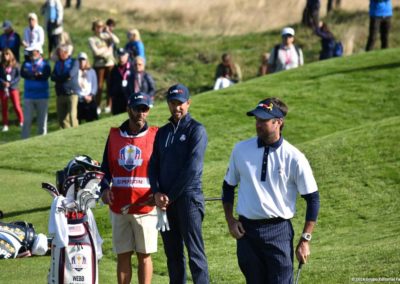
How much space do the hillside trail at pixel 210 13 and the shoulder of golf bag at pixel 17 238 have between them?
27447 millimetres

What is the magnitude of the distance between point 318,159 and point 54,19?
49.0 ft

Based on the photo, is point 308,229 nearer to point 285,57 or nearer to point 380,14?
point 285,57

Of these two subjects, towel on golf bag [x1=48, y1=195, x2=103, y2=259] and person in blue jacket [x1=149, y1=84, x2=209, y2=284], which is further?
person in blue jacket [x1=149, y1=84, x2=209, y2=284]

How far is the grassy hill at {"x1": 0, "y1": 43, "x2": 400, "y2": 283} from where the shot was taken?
13.0 metres

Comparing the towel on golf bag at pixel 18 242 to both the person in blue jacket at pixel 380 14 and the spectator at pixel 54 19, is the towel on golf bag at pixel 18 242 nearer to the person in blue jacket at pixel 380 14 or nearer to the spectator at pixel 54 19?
the person in blue jacket at pixel 380 14

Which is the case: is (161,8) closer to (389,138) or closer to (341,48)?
(341,48)

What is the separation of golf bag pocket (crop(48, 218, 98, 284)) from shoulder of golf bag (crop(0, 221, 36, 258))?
26 cm

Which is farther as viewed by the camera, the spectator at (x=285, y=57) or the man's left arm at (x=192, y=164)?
the spectator at (x=285, y=57)

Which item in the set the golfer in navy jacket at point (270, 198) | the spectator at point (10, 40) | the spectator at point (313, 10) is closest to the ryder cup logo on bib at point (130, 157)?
the golfer in navy jacket at point (270, 198)

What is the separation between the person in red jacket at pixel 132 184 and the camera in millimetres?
11156

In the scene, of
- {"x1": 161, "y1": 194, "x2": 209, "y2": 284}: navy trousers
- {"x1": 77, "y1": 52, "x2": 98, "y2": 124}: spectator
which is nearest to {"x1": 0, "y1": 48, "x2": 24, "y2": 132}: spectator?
{"x1": 77, "y1": 52, "x2": 98, "y2": 124}: spectator

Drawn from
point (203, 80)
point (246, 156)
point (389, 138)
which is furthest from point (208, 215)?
point (203, 80)

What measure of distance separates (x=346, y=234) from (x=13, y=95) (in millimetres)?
13114

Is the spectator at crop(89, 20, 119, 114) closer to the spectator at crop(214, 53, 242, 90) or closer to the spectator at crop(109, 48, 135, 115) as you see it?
the spectator at crop(214, 53, 242, 90)
